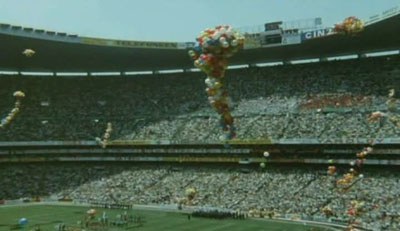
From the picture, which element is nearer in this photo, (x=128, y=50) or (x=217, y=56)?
(x=217, y=56)

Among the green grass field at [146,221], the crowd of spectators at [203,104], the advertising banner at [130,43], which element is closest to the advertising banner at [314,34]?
the crowd of spectators at [203,104]

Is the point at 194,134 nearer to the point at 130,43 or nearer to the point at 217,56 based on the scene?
the point at 130,43

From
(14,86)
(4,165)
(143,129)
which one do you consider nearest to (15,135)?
(4,165)

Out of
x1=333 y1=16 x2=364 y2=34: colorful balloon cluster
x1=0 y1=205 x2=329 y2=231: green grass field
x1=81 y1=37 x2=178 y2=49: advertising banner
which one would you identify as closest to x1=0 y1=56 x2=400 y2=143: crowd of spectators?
x1=81 y1=37 x2=178 y2=49: advertising banner

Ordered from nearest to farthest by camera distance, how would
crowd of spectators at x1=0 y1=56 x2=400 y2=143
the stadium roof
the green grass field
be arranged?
the green grass field
crowd of spectators at x1=0 y1=56 x2=400 y2=143
the stadium roof

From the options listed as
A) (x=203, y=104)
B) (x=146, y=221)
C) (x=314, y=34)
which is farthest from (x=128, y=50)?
(x=146, y=221)

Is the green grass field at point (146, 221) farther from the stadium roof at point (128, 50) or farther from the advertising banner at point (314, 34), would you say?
the advertising banner at point (314, 34)

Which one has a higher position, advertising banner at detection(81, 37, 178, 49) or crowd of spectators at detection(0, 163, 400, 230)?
advertising banner at detection(81, 37, 178, 49)

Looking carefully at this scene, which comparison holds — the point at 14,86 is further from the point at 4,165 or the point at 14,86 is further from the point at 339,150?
the point at 339,150

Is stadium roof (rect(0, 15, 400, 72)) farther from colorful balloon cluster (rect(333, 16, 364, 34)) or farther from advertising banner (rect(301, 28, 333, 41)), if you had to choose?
colorful balloon cluster (rect(333, 16, 364, 34))
